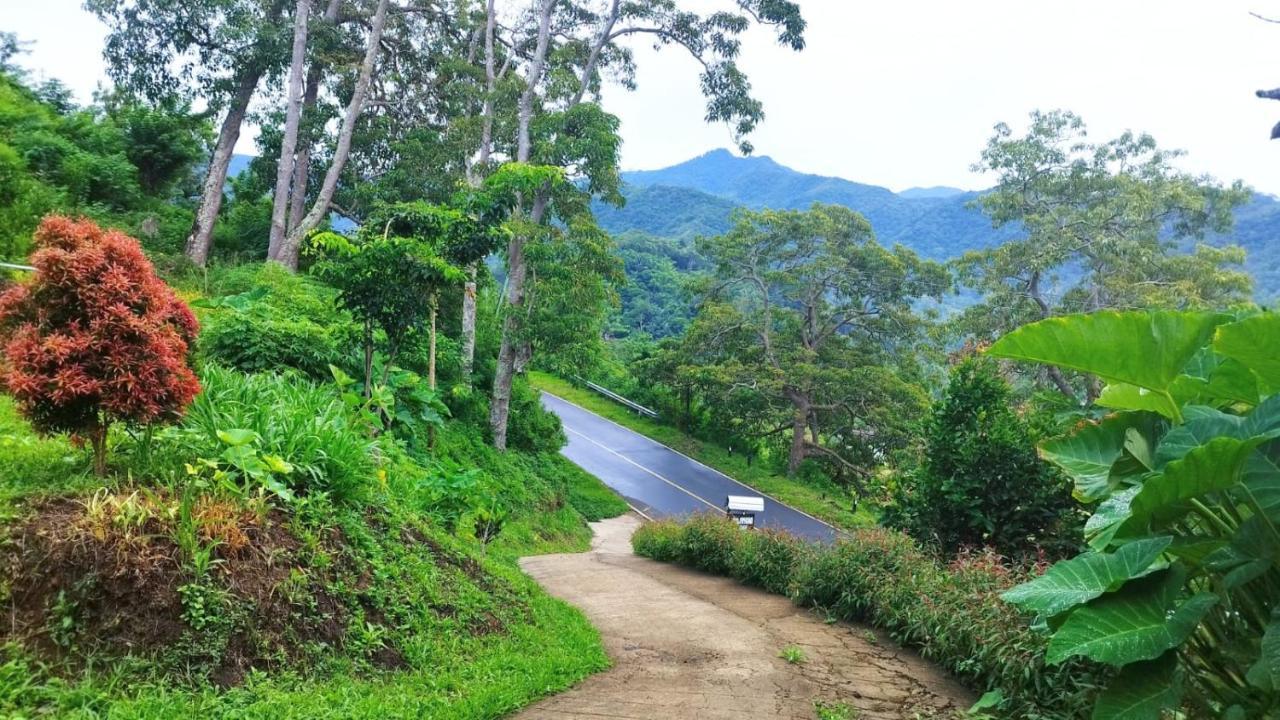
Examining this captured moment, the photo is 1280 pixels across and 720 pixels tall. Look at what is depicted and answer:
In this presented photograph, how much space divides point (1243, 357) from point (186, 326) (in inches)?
205

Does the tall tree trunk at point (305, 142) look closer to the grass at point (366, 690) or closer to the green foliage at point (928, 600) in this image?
the green foliage at point (928, 600)

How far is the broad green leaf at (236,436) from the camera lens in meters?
4.23

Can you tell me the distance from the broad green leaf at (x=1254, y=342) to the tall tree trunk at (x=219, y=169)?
655 inches

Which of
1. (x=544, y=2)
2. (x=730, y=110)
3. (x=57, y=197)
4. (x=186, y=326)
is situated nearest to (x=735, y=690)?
(x=186, y=326)

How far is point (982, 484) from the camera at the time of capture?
7.47 meters

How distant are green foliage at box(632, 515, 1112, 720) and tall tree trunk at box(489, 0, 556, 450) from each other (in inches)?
312

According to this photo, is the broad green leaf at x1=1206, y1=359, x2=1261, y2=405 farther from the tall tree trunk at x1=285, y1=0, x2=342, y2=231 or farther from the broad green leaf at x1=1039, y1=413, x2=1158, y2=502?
the tall tree trunk at x1=285, y1=0, x2=342, y2=231

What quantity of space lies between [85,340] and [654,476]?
2218 cm

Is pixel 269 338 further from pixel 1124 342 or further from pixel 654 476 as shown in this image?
pixel 654 476

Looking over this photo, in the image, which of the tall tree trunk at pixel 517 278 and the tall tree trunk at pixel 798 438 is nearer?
the tall tree trunk at pixel 517 278

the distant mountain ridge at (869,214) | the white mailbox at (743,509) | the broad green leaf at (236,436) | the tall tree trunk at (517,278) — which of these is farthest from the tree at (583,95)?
the distant mountain ridge at (869,214)

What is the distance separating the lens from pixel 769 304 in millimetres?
27156

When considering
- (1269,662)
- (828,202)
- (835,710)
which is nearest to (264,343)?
(835,710)

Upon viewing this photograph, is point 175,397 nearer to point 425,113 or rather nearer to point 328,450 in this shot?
point 328,450
